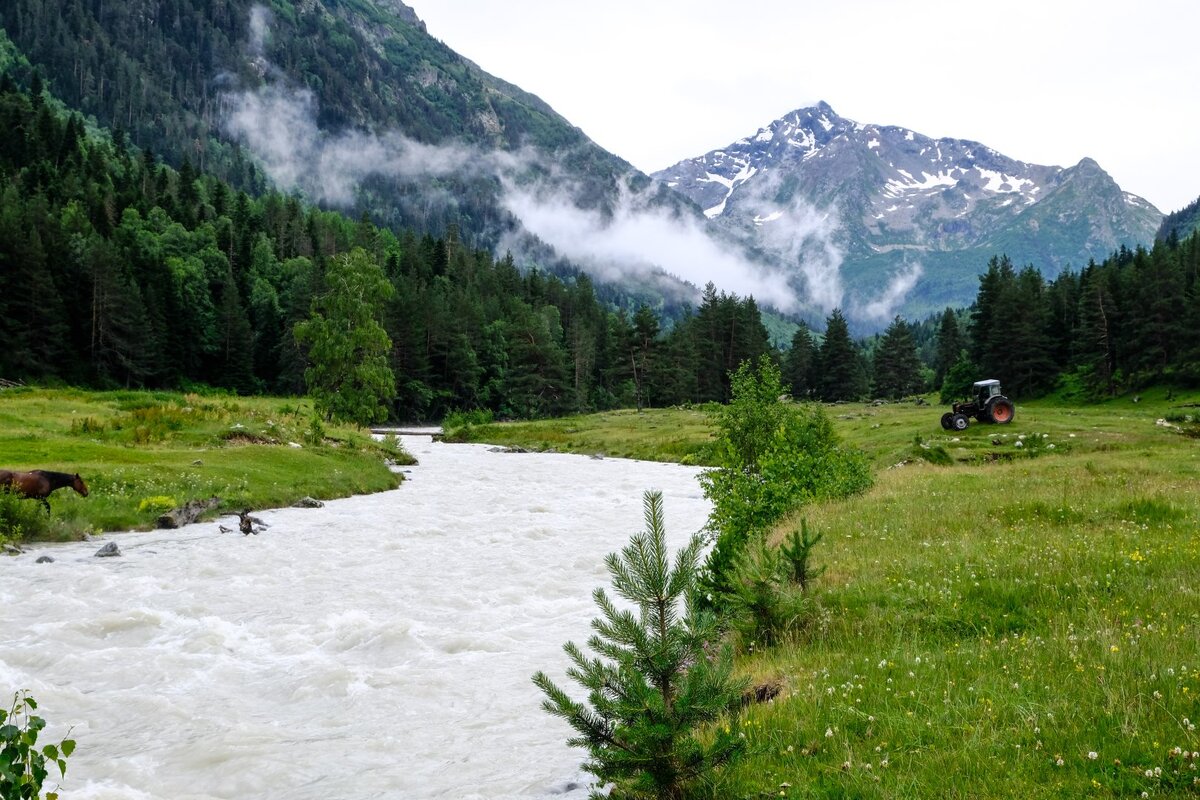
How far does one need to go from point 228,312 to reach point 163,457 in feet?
292

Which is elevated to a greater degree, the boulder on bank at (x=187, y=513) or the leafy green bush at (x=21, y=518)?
the leafy green bush at (x=21, y=518)

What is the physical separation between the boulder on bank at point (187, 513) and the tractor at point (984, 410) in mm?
45676

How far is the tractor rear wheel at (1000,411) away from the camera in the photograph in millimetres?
49750

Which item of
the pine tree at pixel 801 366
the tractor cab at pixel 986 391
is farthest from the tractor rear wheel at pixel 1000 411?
the pine tree at pixel 801 366

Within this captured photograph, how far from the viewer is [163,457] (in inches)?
1292

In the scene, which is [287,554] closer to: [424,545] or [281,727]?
[424,545]

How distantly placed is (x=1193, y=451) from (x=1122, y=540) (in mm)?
26041

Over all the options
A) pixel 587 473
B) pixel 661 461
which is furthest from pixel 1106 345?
pixel 587 473

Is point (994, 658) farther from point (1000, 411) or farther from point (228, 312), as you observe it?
point (228, 312)

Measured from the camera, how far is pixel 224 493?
29.0 m

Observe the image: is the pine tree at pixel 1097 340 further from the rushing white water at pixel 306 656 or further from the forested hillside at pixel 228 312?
the rushing white water at pixel 306 656

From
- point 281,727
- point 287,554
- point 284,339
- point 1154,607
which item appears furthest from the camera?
point 284,339

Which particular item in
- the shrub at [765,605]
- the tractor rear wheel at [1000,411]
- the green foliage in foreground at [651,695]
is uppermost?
the tractor rear wheel at [1000,411]

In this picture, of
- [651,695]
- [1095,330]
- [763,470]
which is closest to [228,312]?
[763,470]
